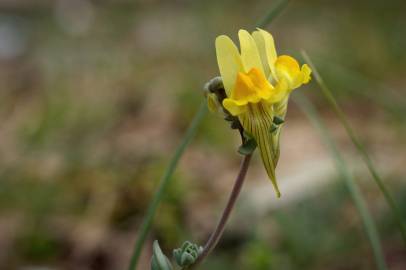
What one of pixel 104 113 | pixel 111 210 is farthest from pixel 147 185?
pixel 104 113

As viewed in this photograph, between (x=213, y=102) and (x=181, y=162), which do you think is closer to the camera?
(x=213, y=102)

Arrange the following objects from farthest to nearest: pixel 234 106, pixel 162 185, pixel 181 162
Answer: pixel 181 162, pixel 162 185, pixel 234 106

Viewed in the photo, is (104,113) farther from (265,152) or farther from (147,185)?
(265,152)

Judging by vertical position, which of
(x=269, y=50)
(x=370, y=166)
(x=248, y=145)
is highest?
(x=269, y=50)

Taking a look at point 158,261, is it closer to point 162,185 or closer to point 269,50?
point 162,185

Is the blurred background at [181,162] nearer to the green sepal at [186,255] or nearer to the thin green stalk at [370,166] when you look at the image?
the thin green stalk at [370,166]

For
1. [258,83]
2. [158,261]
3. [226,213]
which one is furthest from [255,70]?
[158,261]

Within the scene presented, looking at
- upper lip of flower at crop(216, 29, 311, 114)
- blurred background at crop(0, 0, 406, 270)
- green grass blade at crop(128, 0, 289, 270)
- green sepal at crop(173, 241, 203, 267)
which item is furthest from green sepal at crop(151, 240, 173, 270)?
blurred background at crop(0, 0, 406, 270)
